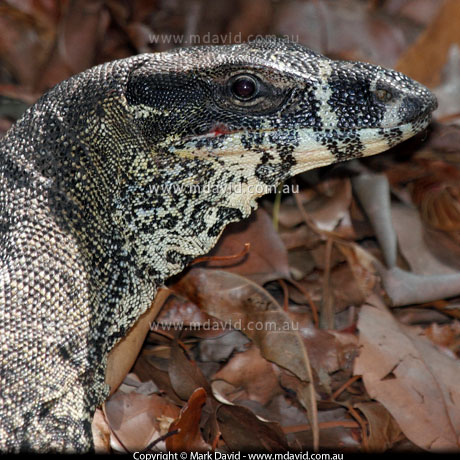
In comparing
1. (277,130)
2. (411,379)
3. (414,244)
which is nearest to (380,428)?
(411,379)

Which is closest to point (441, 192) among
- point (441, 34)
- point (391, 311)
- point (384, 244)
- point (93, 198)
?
point (384, 244)

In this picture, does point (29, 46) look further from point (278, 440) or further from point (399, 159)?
point (278, 440)

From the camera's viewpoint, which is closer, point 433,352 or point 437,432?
point 437,432

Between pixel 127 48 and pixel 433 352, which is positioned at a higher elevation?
pixel 127 48

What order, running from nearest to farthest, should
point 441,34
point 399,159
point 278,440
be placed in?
point 278,440 → point 399,159 → point 441,34

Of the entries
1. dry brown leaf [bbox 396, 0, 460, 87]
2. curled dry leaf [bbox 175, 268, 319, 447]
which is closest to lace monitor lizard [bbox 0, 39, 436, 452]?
curled dry leaf [bbox 175, 268, 319, 447]

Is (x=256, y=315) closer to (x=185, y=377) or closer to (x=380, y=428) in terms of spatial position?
(x=185, y=377)

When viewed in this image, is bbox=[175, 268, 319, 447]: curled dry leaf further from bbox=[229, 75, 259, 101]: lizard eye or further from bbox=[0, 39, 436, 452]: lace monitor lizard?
Result: bbox=[229, 75, 259, 101]: lizard eye
